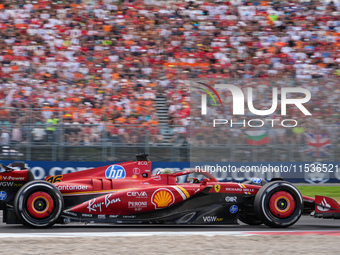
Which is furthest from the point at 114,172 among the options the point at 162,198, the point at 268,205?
the point at 268,205

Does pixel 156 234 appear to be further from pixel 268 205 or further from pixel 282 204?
pixel 282 204

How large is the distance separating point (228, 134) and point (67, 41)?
6282 millimetres

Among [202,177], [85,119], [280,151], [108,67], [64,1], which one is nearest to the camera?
[202,177]

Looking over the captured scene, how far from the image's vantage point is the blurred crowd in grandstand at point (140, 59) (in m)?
13.3

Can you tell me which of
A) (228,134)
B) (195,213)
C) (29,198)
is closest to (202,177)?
Result: (195,213)

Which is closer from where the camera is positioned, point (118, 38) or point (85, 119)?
point (85, 119)

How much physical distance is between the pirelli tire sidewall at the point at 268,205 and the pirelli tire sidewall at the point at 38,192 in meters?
2.86

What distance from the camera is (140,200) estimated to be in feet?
25.5

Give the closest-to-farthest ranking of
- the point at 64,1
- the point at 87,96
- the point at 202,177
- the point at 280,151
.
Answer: the point at 202,177, the point at 280,151, the point at 87,96, the point at 64,1

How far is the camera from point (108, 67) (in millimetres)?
15672

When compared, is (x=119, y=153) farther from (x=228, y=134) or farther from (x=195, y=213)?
(x=195, y=213)

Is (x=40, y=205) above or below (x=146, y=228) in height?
above

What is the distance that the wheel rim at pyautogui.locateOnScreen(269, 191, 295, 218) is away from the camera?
7957mm

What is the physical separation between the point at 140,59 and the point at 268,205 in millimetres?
8967
